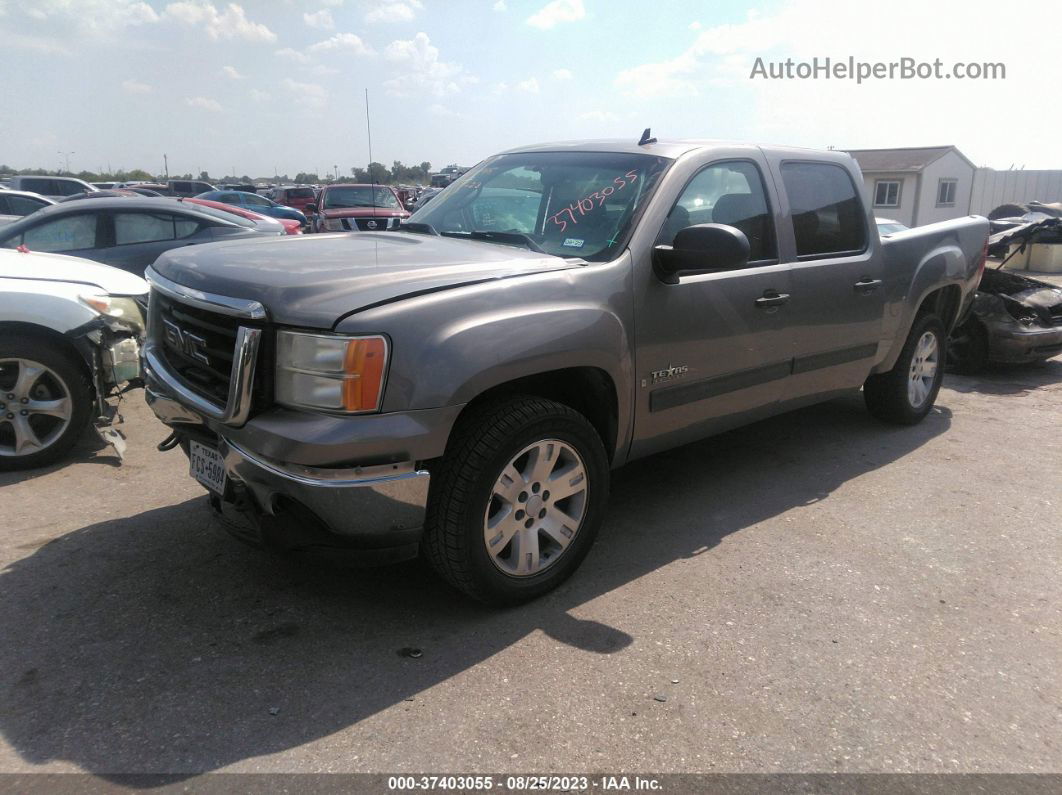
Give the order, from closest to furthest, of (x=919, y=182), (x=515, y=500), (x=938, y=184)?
(x=515, y=500) → (x=919, y=182) → (x=938, y=184)

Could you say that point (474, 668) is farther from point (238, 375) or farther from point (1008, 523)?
point (1008, 523)


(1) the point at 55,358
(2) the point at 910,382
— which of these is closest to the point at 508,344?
(1) the point at 55,358

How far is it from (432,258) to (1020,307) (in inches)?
274

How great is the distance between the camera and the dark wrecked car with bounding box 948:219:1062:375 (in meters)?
7.78

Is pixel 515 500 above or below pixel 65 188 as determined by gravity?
below

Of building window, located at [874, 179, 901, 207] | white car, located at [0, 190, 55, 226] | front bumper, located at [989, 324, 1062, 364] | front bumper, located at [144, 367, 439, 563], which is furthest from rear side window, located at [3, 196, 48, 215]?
building window, located at [874, 179, 901, 207]

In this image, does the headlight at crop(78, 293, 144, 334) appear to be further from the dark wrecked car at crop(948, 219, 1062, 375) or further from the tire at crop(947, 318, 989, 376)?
the dark wrecked car at crop(948, 219, 1062, 375)

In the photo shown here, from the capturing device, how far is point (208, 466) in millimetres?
3182

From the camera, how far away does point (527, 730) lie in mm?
2598

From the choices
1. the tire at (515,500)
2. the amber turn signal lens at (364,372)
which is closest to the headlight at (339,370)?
the amber turn signal lens at (364,372)

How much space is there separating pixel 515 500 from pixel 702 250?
131 centimetres

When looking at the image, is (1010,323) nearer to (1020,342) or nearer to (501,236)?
(1020,342)

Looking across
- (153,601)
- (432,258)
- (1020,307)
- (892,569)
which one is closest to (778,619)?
(892,569)

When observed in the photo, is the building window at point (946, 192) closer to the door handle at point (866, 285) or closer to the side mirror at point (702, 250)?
the door handle at point (866, 285)
